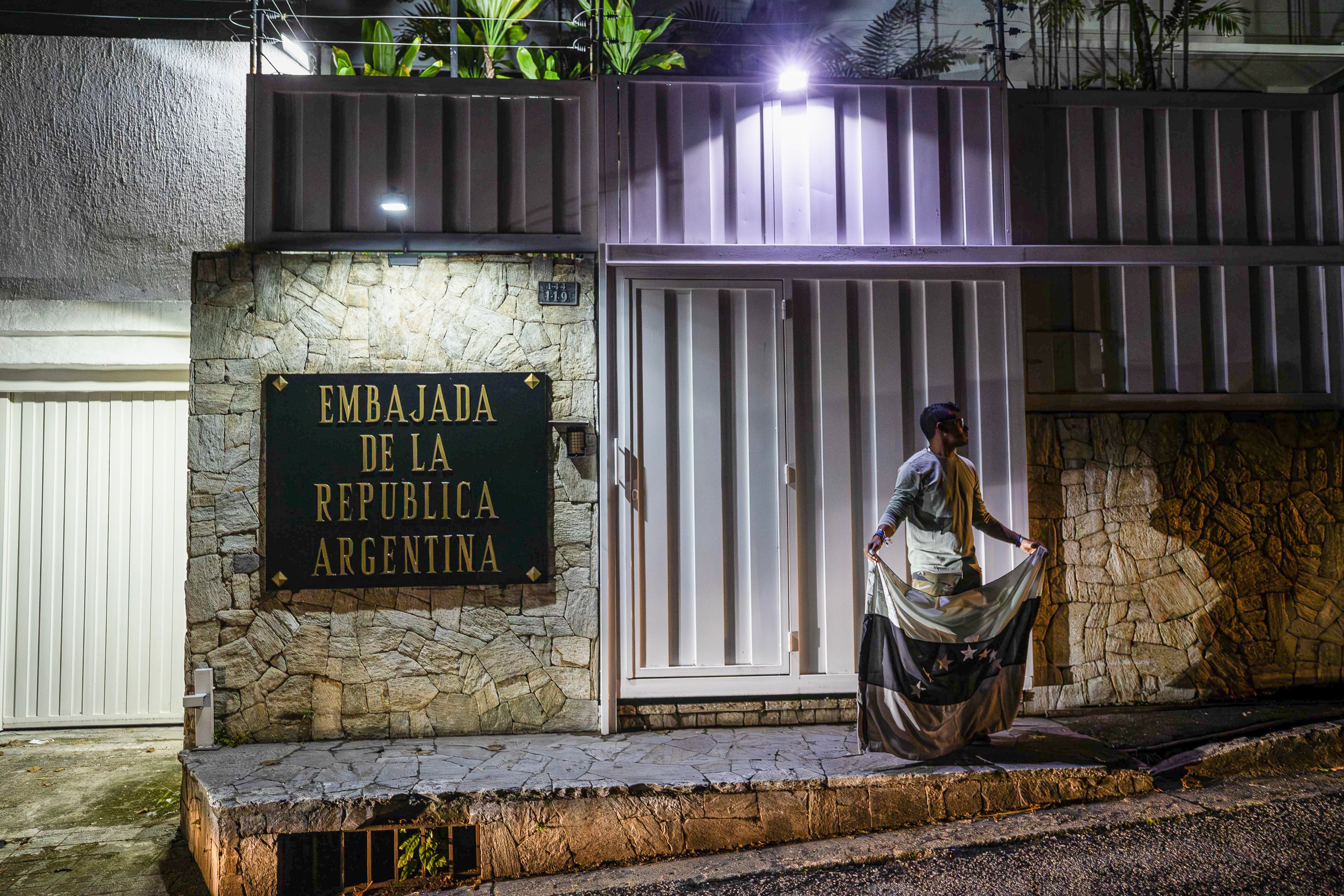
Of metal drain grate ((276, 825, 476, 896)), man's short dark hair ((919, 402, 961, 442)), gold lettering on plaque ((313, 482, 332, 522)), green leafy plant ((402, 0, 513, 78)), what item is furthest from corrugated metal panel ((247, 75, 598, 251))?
metal drain grate ((276, 825, 476, 896))

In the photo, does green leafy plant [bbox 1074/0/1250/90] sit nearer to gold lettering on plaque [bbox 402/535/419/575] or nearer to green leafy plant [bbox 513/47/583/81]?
green leafy plant [bbox 513/47/583/81]

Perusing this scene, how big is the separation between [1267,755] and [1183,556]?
60.3 inches

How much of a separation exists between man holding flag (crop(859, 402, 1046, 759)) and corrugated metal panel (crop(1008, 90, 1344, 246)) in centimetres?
238

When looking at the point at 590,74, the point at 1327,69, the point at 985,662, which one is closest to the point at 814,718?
the point at 985,662

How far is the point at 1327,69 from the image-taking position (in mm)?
8039

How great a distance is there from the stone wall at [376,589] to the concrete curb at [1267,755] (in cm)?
383

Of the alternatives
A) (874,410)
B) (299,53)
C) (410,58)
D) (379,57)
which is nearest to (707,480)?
(874,410)

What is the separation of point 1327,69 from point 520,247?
837cm

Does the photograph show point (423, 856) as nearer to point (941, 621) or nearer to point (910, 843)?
point (910, 843)

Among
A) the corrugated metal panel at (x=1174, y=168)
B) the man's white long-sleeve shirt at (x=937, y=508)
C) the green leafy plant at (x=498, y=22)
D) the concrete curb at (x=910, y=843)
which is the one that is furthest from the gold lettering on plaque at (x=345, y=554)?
the corrugated metal panel at (x=1174, y=168)

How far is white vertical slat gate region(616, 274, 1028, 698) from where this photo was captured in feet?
18.6

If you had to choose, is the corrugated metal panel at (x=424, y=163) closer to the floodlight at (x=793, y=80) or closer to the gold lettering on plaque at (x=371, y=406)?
the gold lettering on plaque at (x=371, y=406)

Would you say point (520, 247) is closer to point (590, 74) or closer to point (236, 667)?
point (590, 74)

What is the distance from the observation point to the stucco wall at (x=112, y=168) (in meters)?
6.68
